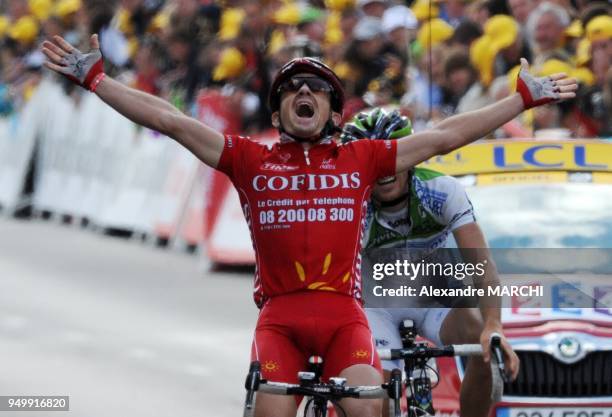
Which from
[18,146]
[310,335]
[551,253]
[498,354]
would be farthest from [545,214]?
[18,146]

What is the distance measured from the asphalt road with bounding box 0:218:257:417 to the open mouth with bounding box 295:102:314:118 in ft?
14.9

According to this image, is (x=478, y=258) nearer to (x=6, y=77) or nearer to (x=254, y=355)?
(x=254, y=355)

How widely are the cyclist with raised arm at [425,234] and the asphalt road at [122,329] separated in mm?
3134

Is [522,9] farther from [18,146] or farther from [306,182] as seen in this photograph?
[18,146]

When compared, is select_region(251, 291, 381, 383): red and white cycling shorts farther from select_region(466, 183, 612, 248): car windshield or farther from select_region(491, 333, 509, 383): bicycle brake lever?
select_region(466, 183, 612, 248): car windshield

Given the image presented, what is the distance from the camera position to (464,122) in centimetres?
733

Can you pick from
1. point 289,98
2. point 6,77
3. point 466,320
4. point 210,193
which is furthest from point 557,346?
point 6,77

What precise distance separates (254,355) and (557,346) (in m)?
1.97

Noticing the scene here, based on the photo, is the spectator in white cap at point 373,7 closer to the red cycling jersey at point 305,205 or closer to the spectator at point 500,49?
the spectator at point 500,49

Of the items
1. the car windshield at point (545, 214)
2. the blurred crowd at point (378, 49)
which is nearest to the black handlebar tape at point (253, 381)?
the car windshield at point (545, 214)

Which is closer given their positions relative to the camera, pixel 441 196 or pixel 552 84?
pixel 552 84

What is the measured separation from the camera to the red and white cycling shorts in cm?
691

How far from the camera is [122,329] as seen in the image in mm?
15609

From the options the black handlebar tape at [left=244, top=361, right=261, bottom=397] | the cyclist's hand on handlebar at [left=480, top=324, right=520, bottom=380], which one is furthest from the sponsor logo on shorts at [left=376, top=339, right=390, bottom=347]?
the black handlebar tape at [left=244, top=361, right=261, bottom=397]
